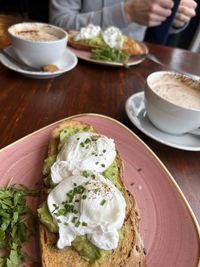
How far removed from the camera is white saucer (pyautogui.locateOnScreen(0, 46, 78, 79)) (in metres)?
1.21

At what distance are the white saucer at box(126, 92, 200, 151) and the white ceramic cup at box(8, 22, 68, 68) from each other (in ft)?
1.31

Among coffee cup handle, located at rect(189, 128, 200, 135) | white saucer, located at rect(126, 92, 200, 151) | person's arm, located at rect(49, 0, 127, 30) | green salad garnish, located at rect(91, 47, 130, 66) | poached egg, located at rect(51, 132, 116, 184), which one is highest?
poached egg, located at rect(51, 132, 116, 184)

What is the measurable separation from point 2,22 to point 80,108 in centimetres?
107

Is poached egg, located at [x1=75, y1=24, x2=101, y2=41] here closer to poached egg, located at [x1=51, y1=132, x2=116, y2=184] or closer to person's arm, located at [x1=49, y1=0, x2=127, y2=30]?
person's arm, located at [x1=49, y1=0, x2=127, y2=30]

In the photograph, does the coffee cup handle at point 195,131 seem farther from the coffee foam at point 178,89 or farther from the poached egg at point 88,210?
the poached egg at point 88,210

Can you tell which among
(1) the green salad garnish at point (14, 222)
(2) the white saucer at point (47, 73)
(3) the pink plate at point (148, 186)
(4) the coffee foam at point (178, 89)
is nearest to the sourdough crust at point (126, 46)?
(2) the white saucer at point (47, 73)

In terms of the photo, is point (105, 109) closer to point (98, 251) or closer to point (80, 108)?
point (80, 108)

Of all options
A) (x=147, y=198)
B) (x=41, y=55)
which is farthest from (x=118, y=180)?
(x=41, y=55)

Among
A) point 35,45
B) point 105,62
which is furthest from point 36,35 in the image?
point 105,62

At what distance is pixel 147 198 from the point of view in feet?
2.48

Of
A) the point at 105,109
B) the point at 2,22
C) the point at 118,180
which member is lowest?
the point at 2,22

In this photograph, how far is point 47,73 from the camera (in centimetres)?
121

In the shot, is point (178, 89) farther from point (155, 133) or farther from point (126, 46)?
point (126, 46)

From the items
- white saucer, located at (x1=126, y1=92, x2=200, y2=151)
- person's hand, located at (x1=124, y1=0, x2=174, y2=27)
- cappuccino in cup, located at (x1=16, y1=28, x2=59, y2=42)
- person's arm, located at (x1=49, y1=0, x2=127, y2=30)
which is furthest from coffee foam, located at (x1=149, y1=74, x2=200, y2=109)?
person's arm, located at (x1=49, y1=0, x2=127, y2=30)
